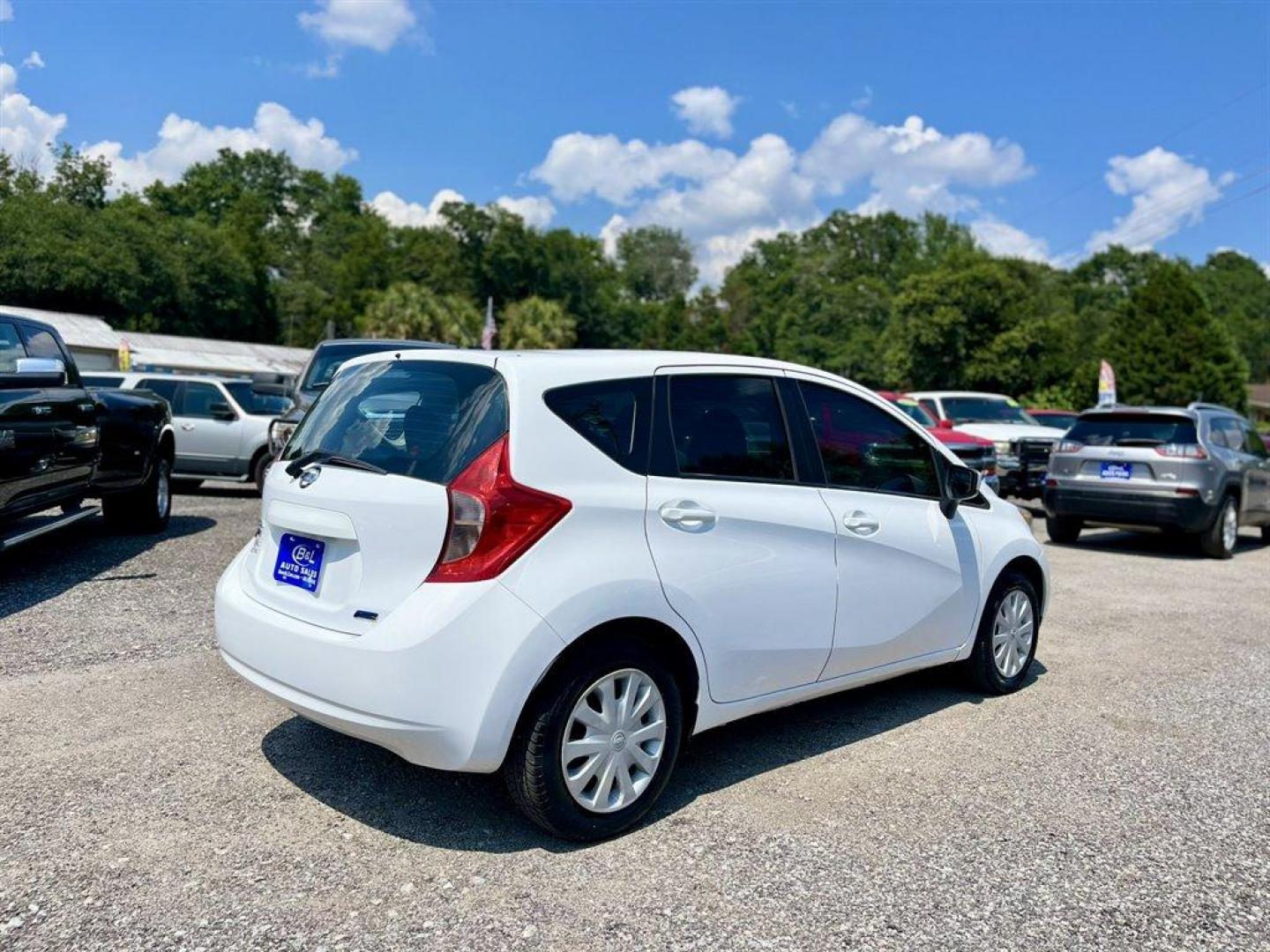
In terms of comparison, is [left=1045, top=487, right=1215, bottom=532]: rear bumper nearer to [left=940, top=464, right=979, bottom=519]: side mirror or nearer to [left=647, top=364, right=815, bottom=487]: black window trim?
[left=940, top=464, right=979, bottom=519]: side mirror

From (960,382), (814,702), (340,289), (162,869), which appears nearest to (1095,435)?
(814,702)

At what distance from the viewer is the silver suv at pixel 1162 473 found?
1070 centimetres

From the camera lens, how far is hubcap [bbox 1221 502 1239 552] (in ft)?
36.4

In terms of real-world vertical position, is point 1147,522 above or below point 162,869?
above

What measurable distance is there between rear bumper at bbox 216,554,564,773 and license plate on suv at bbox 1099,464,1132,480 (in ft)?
31.5

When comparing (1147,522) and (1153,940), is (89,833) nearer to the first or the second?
(1153,940)

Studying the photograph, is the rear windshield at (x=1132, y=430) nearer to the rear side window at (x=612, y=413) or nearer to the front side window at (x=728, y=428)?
the front side window at (x=728, y=428)

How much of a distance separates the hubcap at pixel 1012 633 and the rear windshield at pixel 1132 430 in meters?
6.46

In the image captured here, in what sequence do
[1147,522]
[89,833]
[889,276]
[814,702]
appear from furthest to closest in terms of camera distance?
1. [889,276]
2. [1147,522]
3. [814,702]
4. [89,833]

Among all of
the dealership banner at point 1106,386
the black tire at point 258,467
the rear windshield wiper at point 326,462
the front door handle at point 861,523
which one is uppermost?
the dealership banner at point 1106,386

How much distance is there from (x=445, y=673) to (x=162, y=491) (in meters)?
8.11

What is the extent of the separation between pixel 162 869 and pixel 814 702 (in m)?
3.28

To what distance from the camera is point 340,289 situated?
268 ft

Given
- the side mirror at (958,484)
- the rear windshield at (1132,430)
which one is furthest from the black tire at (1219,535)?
the side mirror at (958,484)
